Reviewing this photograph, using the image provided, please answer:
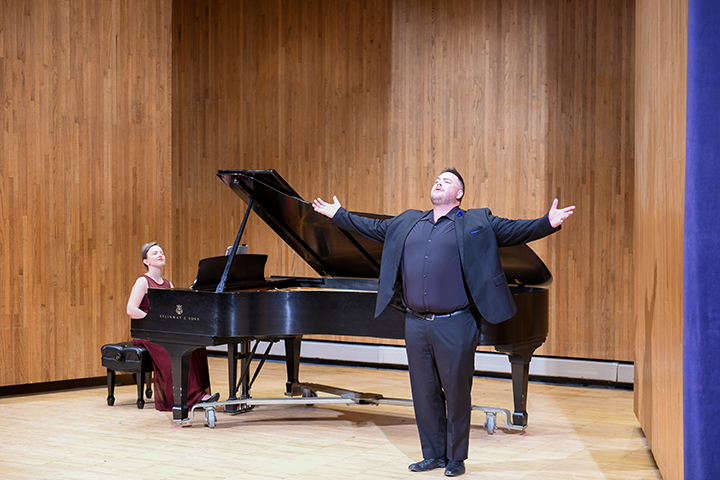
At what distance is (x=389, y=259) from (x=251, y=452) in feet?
4.47

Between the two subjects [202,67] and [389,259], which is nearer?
[389,259]

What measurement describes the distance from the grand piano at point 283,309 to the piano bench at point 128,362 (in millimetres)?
640

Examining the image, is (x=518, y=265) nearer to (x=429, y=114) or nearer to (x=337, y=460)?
(x=337, y=460)

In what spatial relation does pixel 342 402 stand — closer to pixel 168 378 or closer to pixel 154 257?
pixel 168 378

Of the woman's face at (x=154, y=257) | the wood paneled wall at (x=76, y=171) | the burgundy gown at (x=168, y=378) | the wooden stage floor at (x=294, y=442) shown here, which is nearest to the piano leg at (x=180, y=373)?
the wooden stage floor at (x=294, y=442)

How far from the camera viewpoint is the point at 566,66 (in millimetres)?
7090

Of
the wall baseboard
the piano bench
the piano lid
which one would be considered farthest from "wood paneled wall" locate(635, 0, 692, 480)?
the piano bench

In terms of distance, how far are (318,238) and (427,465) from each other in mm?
1928

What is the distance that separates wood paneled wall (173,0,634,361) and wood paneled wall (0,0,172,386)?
172 centimetres

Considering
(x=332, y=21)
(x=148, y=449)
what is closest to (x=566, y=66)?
(x=332, y=21)

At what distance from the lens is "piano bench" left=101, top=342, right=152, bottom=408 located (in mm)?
5738

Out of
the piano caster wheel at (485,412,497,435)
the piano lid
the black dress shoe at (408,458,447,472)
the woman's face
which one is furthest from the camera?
the woman's face

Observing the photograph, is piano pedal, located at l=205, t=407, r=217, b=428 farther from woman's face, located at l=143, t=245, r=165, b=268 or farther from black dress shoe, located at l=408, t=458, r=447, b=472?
black dress shoe, located at l=408, t=458, r=447, b=472

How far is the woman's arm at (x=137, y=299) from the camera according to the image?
553 cm
